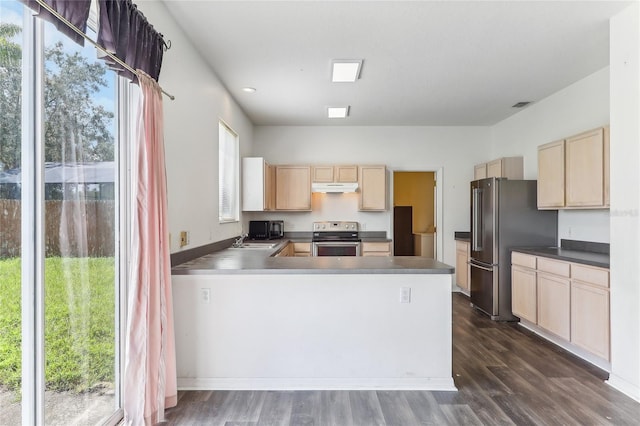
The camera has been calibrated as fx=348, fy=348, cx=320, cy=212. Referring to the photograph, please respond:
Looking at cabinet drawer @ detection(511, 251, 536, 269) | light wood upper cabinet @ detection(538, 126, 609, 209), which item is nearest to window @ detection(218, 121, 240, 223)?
cabinet drawer @ detection(511, 251, 536, 269)

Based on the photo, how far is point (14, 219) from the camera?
1.34 meters

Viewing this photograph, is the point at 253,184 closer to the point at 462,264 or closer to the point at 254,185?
the point at 254,185

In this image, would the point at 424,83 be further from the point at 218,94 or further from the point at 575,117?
the point at 218,94

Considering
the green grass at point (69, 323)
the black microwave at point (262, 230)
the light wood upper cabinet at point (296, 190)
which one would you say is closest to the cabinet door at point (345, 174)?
the light wood upper cabinet at point (296, 190)

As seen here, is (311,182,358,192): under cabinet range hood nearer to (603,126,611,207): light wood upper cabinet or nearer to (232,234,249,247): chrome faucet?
(232,234,249,247): chrome faucet

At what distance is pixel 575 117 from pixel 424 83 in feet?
5.77

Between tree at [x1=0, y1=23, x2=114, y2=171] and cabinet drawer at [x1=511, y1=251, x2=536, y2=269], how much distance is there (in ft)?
13.0

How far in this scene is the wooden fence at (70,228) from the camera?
1318 mm

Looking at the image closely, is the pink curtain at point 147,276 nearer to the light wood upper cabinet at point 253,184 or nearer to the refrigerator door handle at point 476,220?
the light wood upper cabinet at point 253,184

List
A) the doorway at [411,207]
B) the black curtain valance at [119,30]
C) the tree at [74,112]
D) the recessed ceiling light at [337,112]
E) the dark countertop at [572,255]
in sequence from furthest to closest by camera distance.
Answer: the doorway at [411,207]
the recessed ceiling light at [337,112]
the dark countertop at [572,255]
the tree at [74,112]
the black curtain valance at [119,30]

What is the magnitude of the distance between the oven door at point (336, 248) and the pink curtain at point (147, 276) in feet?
10.5

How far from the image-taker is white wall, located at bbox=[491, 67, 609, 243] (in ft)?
11.7


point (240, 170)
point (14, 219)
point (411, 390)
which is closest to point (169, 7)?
point (14, 219)

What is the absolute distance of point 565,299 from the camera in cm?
323
